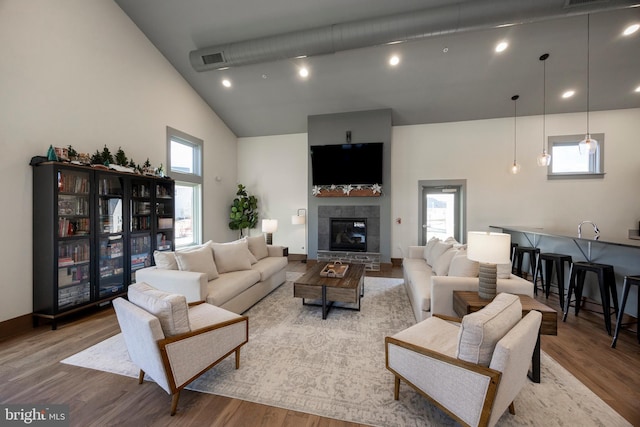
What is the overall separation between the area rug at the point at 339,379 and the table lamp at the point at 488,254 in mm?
765

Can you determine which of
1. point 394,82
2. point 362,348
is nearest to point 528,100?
point 394,82

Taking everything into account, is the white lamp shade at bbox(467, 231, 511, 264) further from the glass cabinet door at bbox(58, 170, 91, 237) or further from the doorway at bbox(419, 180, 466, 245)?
the glass cabinet door at bbox(58, 170, 91, 237)

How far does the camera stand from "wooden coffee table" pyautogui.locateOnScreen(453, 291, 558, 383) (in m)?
1.91

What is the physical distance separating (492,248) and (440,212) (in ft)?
14.2

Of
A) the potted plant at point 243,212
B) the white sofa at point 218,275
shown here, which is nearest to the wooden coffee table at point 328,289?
the white sofa at point 218,275

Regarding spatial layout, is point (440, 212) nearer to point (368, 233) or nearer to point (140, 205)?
point (368, 233)

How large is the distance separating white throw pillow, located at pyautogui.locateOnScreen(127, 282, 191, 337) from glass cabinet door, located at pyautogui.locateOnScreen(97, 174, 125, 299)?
2.19 m

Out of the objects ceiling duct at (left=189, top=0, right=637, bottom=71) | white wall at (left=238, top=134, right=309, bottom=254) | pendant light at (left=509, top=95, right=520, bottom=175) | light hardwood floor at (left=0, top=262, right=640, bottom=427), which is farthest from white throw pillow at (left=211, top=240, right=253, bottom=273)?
pendant light at (left=509, top=95, right=520, bottom=175)

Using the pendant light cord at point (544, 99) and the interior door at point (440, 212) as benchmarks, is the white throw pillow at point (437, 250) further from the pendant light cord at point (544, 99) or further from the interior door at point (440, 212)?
the pendant light cord at point (544, 99)

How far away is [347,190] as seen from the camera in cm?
591

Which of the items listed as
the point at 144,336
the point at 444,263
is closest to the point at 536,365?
the point at 444,263

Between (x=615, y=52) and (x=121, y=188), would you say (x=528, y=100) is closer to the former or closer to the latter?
(x=615, y=52)

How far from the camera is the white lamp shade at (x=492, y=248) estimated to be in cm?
212

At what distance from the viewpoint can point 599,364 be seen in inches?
86.6
